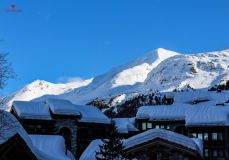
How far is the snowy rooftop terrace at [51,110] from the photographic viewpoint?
80688 mm

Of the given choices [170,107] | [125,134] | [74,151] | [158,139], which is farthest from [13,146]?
[170,107]

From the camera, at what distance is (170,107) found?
308 feet

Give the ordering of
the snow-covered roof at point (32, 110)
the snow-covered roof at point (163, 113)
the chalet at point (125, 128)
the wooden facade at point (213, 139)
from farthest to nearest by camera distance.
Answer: the snow-covered roof at point (163, 113)
the chalet at point (125, 128)
the snow-covered roof at point (32, 110)
the wooden facade at point (213, 139)

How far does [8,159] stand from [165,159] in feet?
56.0

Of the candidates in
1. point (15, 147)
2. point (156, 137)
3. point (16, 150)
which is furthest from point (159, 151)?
point (15, 147)

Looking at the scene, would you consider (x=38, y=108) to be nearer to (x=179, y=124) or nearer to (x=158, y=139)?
(x=179, y=124)

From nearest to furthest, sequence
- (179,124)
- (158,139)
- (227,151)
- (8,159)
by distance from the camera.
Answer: (8,159) < (158,139) < (227,151) < (179,124)

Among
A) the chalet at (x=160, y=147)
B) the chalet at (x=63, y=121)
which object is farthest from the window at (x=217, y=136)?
the chalet at (x=160, y=147)

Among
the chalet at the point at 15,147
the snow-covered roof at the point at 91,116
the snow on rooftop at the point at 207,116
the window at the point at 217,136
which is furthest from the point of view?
the snow-covered roof at the point at 91,116

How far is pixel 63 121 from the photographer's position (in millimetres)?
83125

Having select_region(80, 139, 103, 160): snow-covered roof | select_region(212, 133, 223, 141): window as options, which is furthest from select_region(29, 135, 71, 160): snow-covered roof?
select_region(212, 133, 223, 141): window

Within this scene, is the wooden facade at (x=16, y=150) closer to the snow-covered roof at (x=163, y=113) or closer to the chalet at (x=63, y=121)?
the chalet at (x=63, y=121)

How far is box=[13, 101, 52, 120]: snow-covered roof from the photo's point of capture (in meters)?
80.0

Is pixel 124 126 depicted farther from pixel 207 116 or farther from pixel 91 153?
pixel 91 153
